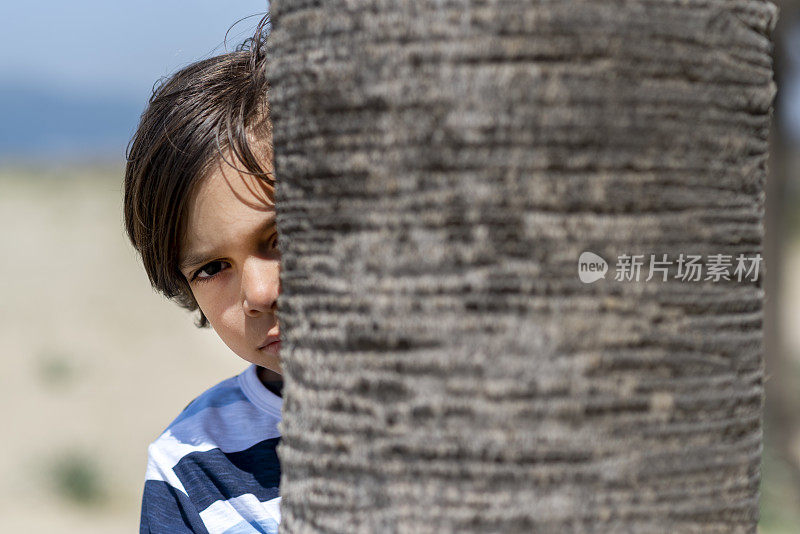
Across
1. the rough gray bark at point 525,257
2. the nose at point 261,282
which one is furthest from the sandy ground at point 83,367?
the rough gray bark at point 525,257

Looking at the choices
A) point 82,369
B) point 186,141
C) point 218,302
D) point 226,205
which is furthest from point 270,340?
point 82,369

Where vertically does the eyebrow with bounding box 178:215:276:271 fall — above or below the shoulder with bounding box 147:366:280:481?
above

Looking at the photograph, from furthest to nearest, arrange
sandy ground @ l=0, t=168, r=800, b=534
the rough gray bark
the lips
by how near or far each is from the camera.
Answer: sandy ground @ l=0, t=168, r=800, b=534, the lips, the rough gray bark

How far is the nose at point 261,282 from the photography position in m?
1.81

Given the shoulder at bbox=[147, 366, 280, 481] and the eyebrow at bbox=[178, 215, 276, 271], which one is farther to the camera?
the shoulder at bbox=[147, 366, 280, 481]

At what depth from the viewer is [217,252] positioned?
188 centimetres

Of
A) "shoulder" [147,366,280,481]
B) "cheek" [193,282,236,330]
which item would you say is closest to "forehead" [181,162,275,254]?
"cheek" [193,282,236,330]

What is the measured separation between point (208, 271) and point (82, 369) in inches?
498

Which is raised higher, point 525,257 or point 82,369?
point 525,257

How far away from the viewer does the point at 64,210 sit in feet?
74.5

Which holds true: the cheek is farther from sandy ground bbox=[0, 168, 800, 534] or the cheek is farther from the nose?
sandy ground bbox=[0, 168, 800, 534]

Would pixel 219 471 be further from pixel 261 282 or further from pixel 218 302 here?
pixel 261 282

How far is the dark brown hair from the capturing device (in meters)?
1.88

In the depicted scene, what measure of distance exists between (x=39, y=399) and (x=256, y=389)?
449 inches
